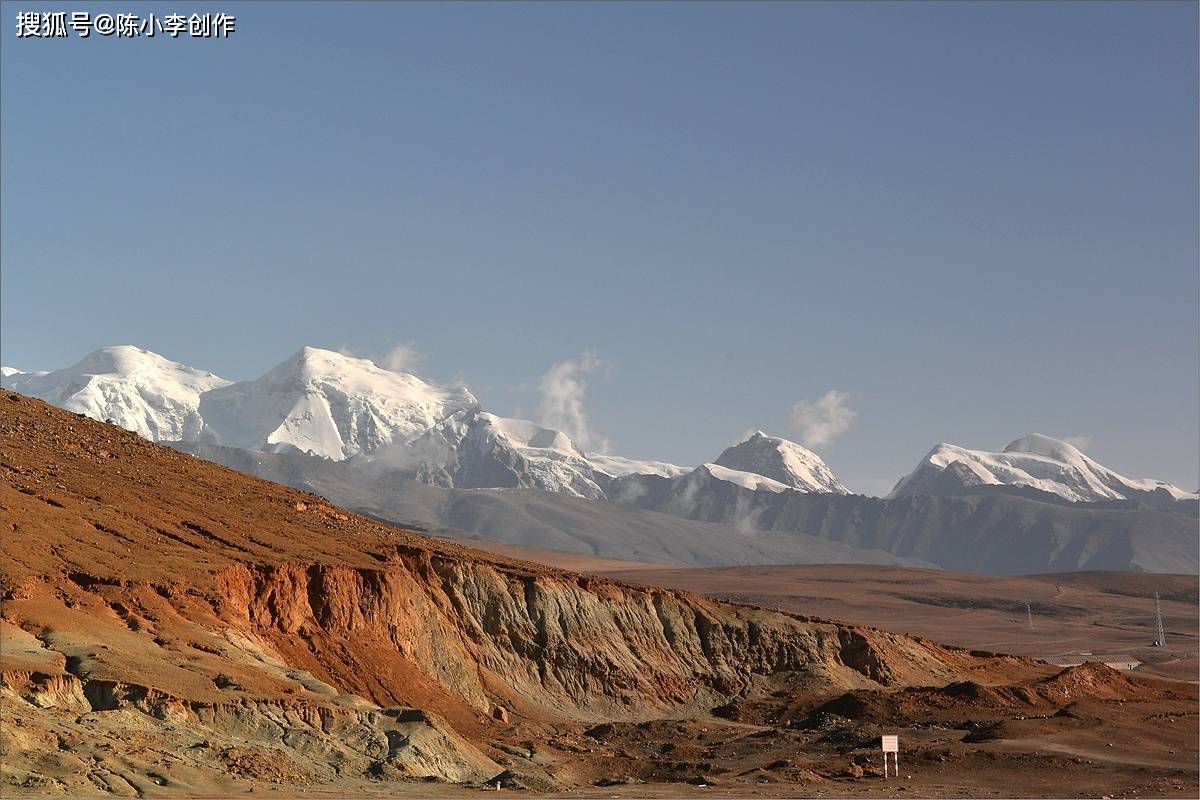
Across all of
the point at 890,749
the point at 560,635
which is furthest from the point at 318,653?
the point at 890,749

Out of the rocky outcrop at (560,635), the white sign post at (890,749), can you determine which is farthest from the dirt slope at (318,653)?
the white sign post at (890,749)

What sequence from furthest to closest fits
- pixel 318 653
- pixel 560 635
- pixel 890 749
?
pixel 560 635 < pixel 318 653 < pixel 890 749

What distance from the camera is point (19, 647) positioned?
4941 centimetres

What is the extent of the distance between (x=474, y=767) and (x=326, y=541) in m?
27.2

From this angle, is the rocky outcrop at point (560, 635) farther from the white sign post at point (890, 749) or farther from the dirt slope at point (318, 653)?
the white sign post at point (890, 749)

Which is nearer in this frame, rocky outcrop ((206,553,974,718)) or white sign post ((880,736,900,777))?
white sign post ((880,736,900,777))

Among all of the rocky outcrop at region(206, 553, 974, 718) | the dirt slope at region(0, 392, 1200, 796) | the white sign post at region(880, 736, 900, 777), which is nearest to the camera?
the dirt slope at region(0, 392, 1200, 796)

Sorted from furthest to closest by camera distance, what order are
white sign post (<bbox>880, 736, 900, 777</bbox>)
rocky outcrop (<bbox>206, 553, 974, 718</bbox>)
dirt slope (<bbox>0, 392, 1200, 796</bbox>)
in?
rocky outcrop (<bbox>206, 553, 974, 718</bbox>) < white sign post (<bbox>880, 736, 900, 777</bbox>) < dirt slope (<bbox>0, 392, 1200, 796</bbox>)

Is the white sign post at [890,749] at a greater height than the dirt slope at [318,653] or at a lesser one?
lesser

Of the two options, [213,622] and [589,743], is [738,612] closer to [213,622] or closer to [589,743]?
[589,743]

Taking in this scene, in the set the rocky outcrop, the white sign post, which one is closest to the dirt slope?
the rocky outcrop

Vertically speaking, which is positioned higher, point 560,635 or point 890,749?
point 560,635

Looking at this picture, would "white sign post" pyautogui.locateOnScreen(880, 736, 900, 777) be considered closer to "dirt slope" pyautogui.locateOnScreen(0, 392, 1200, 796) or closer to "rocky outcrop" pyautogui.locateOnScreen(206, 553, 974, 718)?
"dirt slope" pyautogui.locateOnScreen(0, 392, 1200, 796)

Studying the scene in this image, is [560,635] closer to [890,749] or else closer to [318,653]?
[318,653]
